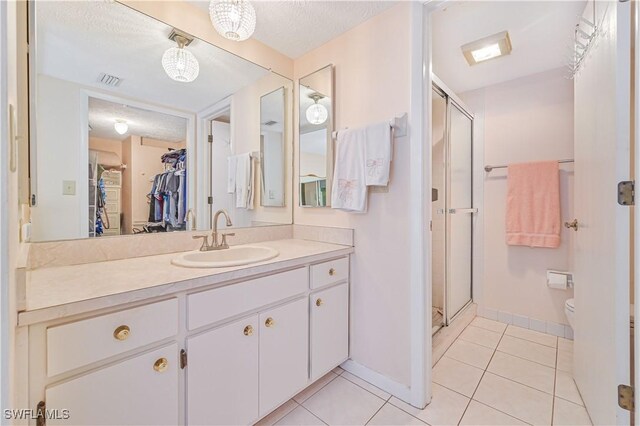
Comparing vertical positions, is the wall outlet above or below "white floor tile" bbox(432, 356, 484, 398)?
above

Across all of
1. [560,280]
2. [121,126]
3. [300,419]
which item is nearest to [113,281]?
[121,126]

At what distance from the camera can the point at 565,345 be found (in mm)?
2062

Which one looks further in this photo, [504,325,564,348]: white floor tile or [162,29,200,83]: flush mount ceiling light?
[504,325,564,348]: white floor tile

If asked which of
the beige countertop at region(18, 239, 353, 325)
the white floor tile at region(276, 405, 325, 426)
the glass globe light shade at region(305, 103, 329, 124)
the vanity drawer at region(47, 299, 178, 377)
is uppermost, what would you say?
the glass globe light shade at region(305, 103, 329, 124)

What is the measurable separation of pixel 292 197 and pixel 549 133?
2.26 metres

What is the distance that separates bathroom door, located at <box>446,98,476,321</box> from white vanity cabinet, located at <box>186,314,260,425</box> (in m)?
1.70

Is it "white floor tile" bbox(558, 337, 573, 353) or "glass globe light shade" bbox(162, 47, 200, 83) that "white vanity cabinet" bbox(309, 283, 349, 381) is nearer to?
"glass globe light shade" bbox(162, 47, 200, 83)

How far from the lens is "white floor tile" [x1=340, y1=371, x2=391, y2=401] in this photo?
1535mm

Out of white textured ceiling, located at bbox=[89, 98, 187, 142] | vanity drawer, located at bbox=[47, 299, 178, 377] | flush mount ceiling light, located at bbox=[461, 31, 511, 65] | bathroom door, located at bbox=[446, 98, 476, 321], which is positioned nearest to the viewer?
vanity drawer, located at bbox=[47, 299, 178, 377]

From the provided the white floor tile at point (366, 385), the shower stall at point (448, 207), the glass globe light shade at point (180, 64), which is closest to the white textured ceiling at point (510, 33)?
the shower stall at point (448, 207)

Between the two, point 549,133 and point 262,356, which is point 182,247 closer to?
point 262,356

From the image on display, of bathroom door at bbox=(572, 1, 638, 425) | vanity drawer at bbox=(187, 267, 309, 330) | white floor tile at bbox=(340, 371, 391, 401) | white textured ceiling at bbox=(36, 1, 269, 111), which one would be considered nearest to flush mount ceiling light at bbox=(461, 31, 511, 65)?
bathroom door at bbox=(572, 1, 638, 425)

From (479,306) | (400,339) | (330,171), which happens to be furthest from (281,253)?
(479,306)

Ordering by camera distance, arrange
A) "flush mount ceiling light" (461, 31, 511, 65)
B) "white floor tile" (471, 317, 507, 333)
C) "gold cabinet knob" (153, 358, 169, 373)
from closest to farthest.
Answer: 1. "gold cabinet knob" (153, 358, 169, 373)
2. "flush mount ceiling light" (461, 31, 511, 65)
3. "white floor tile" (471, 317, 507, 333)
